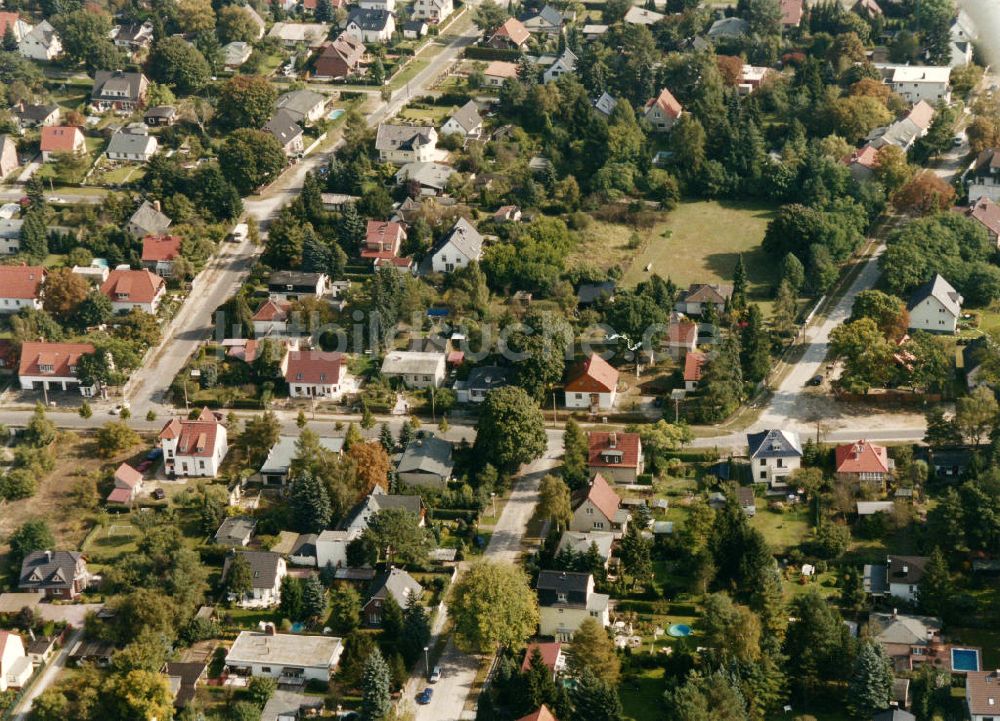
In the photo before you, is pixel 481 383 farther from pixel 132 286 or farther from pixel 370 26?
pixel 370 26

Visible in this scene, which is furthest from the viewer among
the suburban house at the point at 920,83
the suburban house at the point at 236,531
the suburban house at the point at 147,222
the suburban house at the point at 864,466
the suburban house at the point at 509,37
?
the suburban house at the point at 509,37

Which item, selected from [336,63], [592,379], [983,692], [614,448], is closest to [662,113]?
[336,63]

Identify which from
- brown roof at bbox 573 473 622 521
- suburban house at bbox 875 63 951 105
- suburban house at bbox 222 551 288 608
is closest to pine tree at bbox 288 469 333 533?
suburban house at bbox 222 551 288 608

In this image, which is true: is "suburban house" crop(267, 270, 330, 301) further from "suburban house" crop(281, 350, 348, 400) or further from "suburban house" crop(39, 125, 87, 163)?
"suburban house" crop(39, 125, 87, 163)

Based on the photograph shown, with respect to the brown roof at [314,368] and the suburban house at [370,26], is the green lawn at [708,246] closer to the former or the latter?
the brown roof at [314,368]

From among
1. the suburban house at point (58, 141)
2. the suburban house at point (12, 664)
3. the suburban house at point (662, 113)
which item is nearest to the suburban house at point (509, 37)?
the suburban house at point (662, 113)

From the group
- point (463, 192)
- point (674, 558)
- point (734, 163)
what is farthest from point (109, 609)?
point (734, 163)
